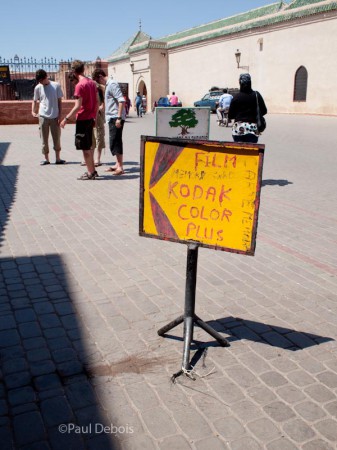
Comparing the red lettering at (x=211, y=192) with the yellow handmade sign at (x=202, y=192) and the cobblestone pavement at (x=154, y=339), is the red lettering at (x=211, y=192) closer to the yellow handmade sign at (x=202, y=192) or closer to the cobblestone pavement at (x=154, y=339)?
the yellow handmade sign at (x=202, y=192)

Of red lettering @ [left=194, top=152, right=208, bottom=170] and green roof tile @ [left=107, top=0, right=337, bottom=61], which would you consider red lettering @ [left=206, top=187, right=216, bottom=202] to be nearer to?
red lettering @ [left=194, top=152, right=208, bottom=170]

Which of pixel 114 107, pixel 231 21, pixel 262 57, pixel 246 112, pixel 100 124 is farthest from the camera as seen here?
pixel 231 21

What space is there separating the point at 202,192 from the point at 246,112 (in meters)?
4.88

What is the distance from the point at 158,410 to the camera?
248cm

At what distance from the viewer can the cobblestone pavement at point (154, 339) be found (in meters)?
2.37

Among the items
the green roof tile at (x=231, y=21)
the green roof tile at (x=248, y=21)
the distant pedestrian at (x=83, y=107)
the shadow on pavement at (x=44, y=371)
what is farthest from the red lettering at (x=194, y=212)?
the green roof tile at (x=231, y=21)

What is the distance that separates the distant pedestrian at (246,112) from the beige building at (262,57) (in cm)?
2356

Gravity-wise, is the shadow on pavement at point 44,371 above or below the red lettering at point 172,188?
below

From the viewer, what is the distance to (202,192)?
2912mm

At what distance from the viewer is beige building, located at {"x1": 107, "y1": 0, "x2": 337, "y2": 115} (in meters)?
29.0

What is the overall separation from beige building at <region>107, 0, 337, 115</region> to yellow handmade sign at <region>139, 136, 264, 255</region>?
28.4 m

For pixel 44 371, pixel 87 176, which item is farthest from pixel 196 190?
pixel 87 176

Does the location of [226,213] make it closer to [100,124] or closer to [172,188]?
[172,188]

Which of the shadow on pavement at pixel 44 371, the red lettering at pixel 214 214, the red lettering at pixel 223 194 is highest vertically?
the red lettering at pixel 223 194
